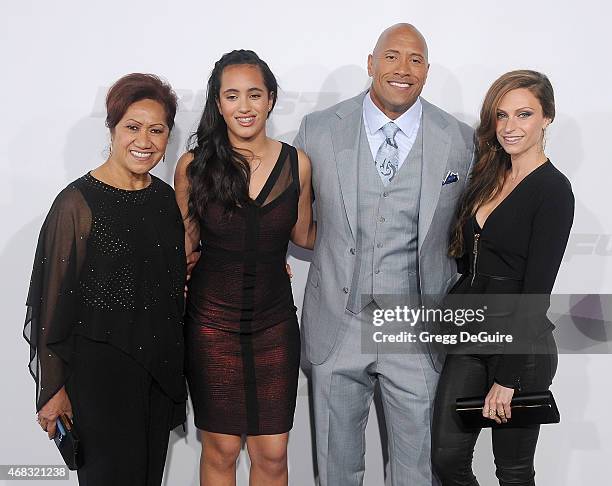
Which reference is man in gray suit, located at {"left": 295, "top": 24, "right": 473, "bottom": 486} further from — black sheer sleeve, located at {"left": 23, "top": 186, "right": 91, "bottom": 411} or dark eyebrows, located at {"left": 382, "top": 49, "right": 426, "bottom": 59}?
black sheer sleeve, located at {"left": 23, "top": 186, "right": 91, "bottom": 411}

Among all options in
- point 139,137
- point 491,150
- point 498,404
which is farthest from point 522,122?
point 139,137

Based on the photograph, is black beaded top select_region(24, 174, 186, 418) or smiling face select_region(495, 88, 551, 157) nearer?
black beaded top select_region(24, 174, 186, 418)

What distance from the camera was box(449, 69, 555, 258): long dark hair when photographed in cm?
264

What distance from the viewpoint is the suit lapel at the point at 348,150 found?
8.93ft

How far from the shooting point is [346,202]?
2725 mm

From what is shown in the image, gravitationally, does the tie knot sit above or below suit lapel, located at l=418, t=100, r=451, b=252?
above

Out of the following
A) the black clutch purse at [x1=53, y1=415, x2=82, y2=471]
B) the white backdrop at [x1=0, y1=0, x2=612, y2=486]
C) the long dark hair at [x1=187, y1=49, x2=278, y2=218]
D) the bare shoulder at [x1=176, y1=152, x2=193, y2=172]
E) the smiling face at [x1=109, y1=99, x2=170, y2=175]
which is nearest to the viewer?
the black clutch purse at [x1=53, y1=415, x2=82, y2=471]

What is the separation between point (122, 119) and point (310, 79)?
3.21 feet

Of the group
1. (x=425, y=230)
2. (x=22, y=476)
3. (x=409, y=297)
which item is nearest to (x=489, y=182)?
(x=425, y=230)

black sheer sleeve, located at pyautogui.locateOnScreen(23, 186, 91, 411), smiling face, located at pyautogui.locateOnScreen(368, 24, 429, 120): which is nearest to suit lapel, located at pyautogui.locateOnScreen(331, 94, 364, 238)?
smiling face, located at pyautogui.locateOnScreen(368, 24, 429, 120)

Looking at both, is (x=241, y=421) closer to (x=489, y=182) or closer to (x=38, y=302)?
(x=38, y=302)

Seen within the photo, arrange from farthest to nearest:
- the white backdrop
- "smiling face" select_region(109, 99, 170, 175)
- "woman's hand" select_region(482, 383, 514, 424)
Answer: the white backdrop < "woman's hand" select_region(482, 383, 514, 424) < "smiling face" select_region(109, 99, 170, 175)

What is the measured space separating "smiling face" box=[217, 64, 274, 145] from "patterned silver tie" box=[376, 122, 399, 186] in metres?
0.44

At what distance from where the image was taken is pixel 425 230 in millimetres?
2713
